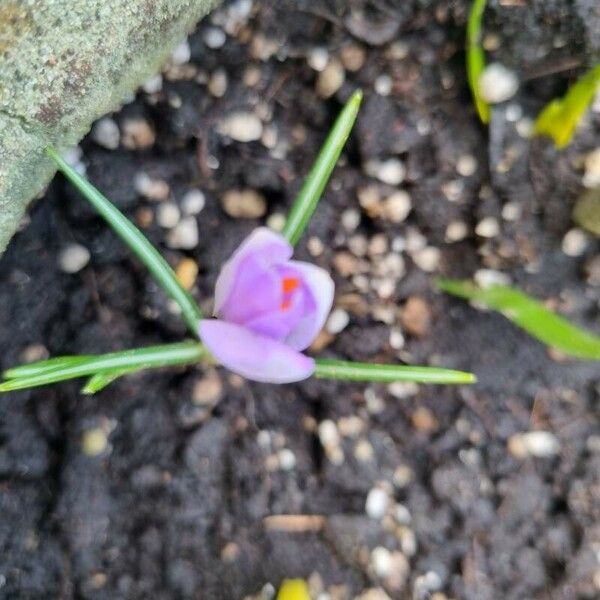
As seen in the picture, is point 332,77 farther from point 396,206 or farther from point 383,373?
point 383,373

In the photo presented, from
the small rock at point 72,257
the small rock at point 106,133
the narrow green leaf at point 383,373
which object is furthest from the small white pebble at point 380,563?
the small rock at point 106,133

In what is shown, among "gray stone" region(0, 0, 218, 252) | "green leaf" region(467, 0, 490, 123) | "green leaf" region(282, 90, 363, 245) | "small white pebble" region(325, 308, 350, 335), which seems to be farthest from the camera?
"small white pebble" region(325, 308, 350, 335)

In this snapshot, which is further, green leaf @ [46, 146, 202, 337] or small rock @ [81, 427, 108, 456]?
small rock @ [81, 427, 108, 456]

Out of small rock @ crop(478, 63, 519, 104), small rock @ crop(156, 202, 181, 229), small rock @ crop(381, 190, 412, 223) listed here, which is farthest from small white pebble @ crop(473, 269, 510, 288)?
small rock @ crop(156, 202, 181, 229)

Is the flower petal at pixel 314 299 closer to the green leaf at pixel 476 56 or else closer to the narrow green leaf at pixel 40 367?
the narrow green leaf at pixel 40 367

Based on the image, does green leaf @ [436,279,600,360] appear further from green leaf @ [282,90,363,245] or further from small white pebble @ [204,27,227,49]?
small white pebble @ [204,27,227,49]

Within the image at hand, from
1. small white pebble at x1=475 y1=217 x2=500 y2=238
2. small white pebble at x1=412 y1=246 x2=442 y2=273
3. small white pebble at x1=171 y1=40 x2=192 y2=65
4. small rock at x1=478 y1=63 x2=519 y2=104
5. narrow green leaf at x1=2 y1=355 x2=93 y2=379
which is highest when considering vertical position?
small white pebble at x1=171 y1=40 x2=192 y2=65

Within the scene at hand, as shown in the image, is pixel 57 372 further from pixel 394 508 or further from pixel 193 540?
pixel 394 508
